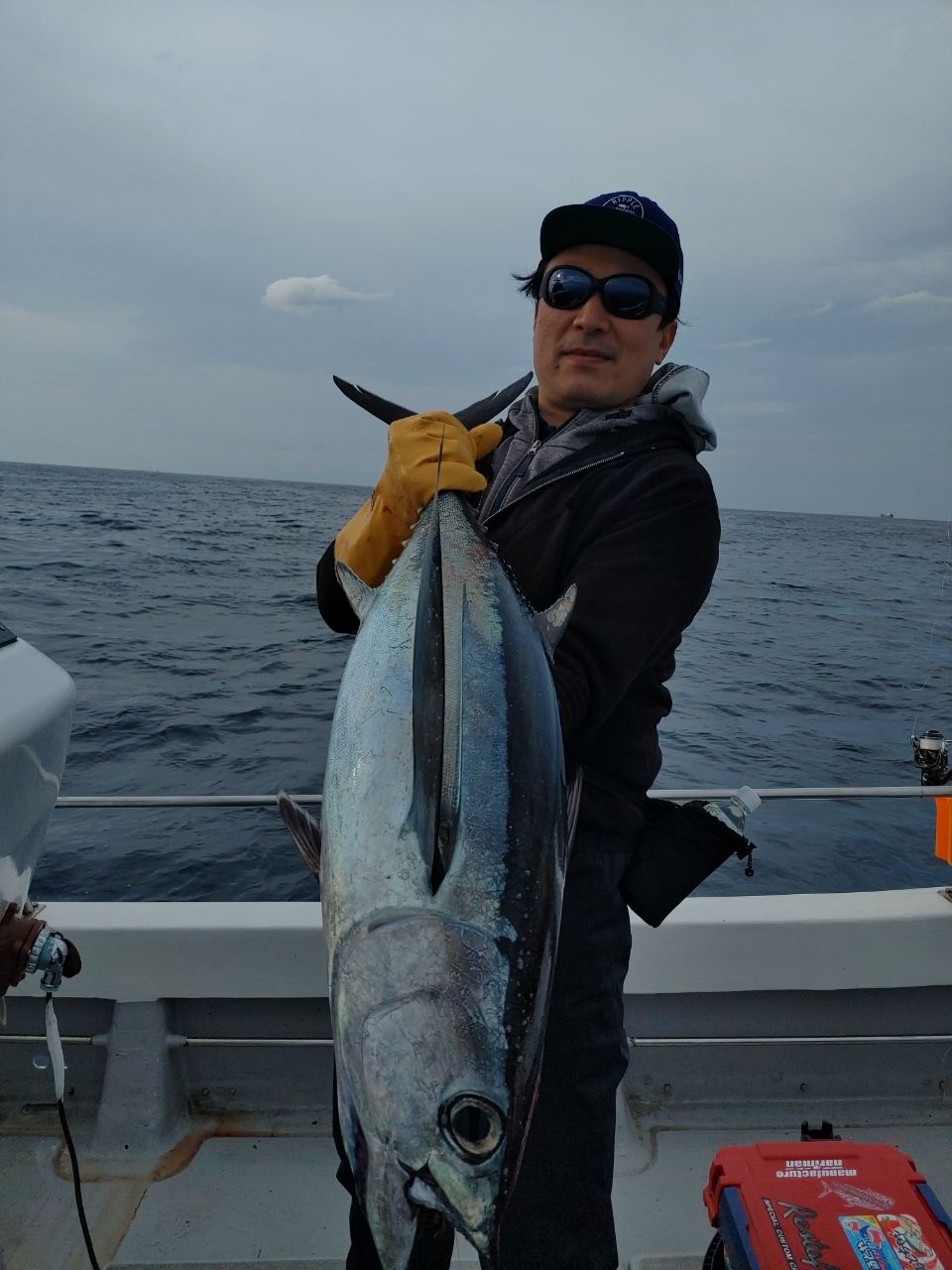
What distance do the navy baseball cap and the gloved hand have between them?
426mm

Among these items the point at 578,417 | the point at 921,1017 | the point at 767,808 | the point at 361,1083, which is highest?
the point at 578,417

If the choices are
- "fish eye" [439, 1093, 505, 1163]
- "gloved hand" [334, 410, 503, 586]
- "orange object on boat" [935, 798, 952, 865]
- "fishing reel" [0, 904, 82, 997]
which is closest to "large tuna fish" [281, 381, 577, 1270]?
"fish eye" [439, 1093, 505, 1163]

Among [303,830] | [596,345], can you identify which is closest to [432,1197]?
[303,830]

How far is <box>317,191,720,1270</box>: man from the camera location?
1591 mm

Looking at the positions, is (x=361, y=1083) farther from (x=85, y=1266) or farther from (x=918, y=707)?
(x=918, y=707)

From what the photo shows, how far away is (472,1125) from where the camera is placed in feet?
3.23

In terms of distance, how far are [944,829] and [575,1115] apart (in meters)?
2.00

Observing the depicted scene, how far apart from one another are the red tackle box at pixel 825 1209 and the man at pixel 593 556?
0.43m

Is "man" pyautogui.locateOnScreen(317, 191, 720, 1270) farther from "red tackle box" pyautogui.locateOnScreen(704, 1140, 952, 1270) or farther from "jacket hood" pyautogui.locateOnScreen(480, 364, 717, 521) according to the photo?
"red tackle box" pyautogui.locateOnScreen(704, 1140, 952, 1270)

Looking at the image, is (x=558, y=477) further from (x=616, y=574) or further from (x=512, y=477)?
(x=616, y=574)

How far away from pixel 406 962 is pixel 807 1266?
1414 millimetres

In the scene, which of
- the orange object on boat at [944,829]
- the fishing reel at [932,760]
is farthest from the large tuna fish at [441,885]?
the fishing reel at [932,760]

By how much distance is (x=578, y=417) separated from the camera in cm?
191

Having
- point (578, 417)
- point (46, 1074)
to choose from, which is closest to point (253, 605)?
point (46, 1074)
